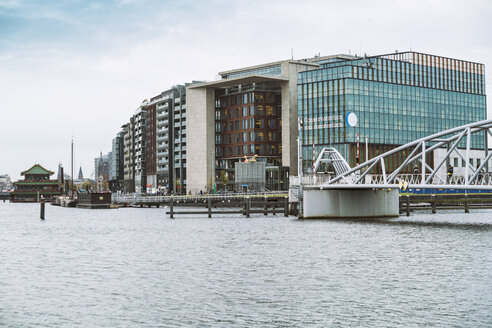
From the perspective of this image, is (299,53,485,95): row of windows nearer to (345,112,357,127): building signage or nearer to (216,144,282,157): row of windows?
(345,112,357,127): building signage

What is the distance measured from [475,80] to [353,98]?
45.9 meters

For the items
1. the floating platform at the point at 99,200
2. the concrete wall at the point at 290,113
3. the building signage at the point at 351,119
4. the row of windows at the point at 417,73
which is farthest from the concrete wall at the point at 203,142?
the building signage at the point at 351,119

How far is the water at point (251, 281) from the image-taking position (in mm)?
29156

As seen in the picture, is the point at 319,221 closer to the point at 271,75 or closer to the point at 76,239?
the point at 76,239

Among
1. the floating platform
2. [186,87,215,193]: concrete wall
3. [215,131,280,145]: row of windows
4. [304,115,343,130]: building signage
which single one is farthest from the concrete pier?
[186,87,215,193]: concrete wall

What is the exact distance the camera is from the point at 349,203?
316ft

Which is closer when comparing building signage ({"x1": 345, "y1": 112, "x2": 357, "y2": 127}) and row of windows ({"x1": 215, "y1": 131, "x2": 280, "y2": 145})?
building signage ({"x1": 345, "y1": 112, "x2": 357, "y2": 127})

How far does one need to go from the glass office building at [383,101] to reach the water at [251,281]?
97888mm

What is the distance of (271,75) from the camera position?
188 meters

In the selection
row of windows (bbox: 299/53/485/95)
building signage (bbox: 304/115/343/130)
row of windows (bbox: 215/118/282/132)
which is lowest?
building signage (bbox: 304/115/343/130)

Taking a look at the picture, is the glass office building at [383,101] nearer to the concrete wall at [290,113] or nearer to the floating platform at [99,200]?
the concrete wall at [290,113]

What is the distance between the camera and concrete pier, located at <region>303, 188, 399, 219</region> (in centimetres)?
9406

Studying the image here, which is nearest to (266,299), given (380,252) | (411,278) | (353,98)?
(411,278)

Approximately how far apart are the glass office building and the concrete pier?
6341cm
